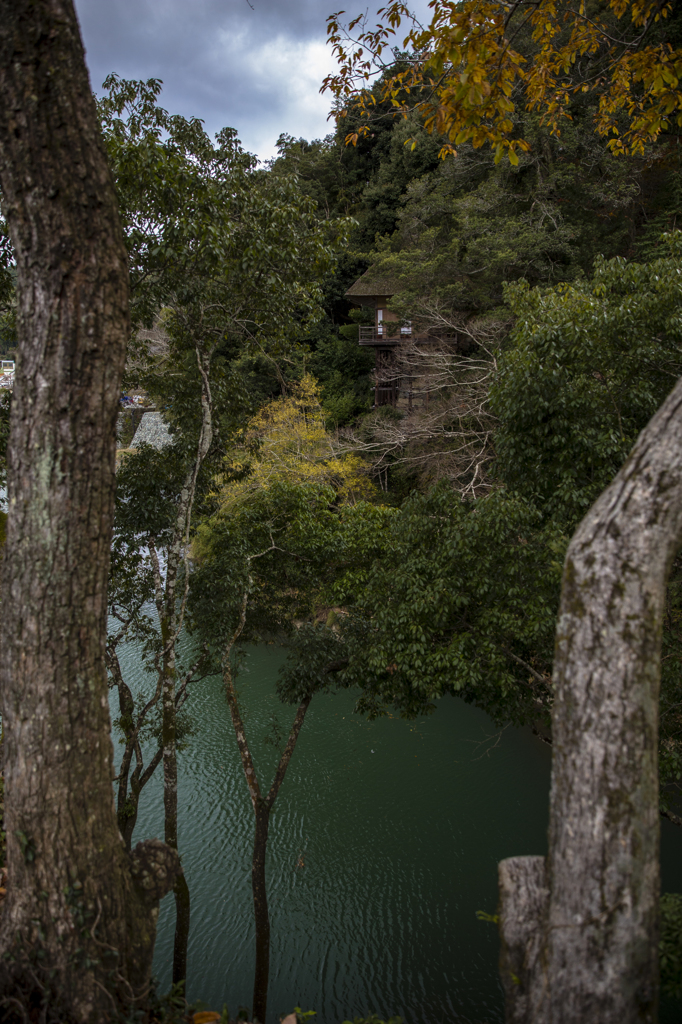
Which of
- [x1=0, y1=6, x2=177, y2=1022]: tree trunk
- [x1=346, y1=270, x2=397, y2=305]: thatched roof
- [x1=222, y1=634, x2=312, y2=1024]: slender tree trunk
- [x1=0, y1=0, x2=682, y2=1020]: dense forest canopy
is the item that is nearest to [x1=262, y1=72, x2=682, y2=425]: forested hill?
[x1=346, y1=270, x2=397, y2=305]: thatched roof

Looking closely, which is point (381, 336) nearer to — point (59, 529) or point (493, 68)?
point (493, 68)

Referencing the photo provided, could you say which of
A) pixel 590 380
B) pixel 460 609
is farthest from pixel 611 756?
pixel 590 380

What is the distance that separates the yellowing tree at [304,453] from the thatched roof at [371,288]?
3069 millimetres

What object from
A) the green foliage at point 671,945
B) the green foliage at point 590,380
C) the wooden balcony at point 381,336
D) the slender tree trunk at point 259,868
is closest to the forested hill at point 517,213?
the wooden balcony at point 381,336

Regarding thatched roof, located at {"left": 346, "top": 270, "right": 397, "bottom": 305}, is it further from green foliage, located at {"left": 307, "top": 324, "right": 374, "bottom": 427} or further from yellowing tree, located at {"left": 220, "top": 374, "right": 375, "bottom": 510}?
→ yellowing tree, located at {"left": 220, "top": 374, "right": 375, "bottom": 510}

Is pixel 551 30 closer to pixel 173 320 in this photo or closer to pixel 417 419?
pixel 173 320

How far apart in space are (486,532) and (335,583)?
6.47 ft

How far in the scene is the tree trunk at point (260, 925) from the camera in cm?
516

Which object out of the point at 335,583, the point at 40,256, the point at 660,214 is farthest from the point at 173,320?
the point at 660,214

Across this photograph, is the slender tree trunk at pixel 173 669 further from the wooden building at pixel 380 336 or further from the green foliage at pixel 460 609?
the wooden building at pixel 380 336

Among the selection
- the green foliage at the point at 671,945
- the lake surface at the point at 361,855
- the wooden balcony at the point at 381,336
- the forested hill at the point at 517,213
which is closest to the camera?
the green foliage at the point at 671,945

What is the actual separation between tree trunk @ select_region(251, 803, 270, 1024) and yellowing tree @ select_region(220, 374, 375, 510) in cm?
755

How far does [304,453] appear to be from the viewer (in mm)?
14461

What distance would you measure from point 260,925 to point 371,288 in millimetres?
15823
